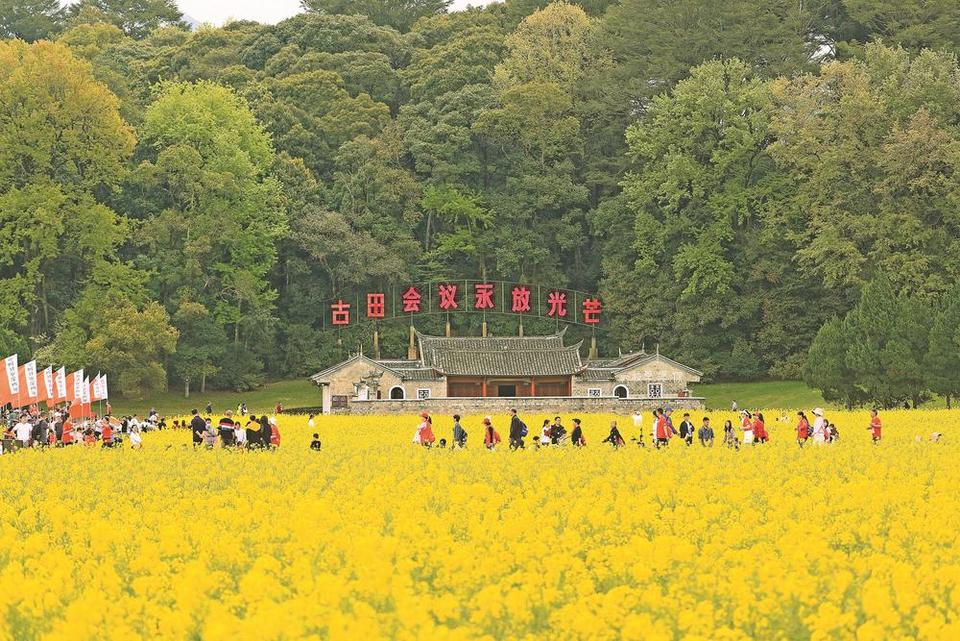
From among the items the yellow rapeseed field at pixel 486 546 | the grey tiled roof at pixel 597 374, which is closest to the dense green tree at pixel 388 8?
the grey tiled roof at pixel 597 374

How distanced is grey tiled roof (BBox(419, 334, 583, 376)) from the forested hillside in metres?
7.77

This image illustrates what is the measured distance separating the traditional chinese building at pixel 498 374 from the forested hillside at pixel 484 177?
23.8 ft

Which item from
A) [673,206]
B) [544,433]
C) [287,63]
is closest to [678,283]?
[673,206]

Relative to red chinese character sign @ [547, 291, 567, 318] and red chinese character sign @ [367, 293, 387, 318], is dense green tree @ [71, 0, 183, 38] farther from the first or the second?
red chinese character sign @ [547, 291, 567, 318]

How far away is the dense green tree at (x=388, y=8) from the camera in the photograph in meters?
105

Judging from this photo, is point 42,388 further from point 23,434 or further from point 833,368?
point 833,368

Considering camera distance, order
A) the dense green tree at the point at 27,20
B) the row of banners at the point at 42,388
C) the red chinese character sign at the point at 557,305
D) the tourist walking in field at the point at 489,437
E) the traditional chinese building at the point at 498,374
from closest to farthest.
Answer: the tourist walking in field at the point at 489,437 → the row of banners at the point at 42,388 → the traditional chinese building at the point at 498,374 → the red chinese character sign at the point at 557,305 → the dense green tree at the point at 27,20

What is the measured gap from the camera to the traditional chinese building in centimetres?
7300

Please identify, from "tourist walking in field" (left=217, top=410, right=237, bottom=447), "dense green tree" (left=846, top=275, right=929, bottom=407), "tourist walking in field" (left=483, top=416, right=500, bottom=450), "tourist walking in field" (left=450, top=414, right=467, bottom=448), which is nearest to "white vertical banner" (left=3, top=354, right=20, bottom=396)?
"tourist walking in field" (left=217, top=410, right=237, bottom=447)

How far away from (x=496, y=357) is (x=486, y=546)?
191 feet

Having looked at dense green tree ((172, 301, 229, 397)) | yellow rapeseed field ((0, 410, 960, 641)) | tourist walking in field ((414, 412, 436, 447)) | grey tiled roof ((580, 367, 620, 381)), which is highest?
dense green tree ((172, 301, 229, 397))

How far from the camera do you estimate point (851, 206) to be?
75438 mm

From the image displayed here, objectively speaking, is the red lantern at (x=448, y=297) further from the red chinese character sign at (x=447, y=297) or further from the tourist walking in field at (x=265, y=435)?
the tourist walking in field at (x=265, y=435)

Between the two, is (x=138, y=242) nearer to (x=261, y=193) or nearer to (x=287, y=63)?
(x=261, y=193)
